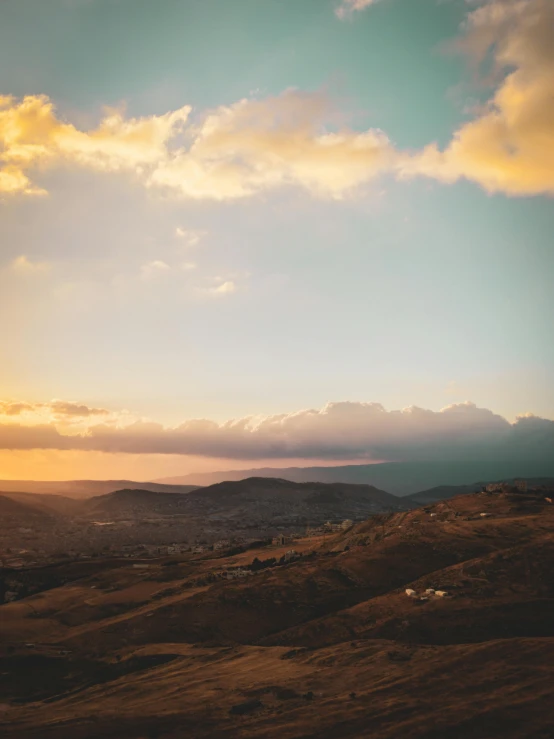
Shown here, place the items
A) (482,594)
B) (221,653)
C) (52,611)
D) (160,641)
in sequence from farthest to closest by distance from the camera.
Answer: (52,611) < (160,641) < (482,594) < (221,653)

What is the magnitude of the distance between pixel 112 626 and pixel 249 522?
494 ft

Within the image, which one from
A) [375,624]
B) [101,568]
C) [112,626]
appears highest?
[375,624]

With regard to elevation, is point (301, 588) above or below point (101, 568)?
above

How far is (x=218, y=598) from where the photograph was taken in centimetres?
3906

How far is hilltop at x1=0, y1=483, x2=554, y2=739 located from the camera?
1836 centimetres

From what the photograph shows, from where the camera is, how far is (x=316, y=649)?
27.1 meters

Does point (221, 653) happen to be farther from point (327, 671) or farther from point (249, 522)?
point (249, 522)

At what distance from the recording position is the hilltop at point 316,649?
18359 mm

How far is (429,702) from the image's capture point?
18453 mm

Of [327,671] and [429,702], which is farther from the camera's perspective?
[327,671]

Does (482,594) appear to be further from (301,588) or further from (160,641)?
(160,641)

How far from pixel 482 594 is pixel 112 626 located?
1081 inches

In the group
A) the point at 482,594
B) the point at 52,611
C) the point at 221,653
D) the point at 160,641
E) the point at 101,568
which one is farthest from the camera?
the point at 101,568

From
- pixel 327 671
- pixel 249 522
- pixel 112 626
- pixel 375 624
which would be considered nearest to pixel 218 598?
pixel 112 626
